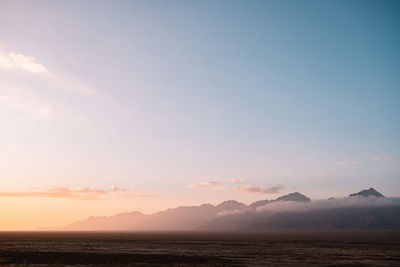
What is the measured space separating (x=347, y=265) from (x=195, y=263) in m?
24.5

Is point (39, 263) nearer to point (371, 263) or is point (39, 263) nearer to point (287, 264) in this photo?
point (287, 264)

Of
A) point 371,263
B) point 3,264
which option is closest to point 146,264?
point 3,264

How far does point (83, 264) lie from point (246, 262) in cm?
2740

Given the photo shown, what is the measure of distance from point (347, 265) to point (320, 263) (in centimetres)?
431

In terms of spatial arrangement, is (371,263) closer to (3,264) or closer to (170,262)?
(170,262)

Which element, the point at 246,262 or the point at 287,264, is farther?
the point at 246,262

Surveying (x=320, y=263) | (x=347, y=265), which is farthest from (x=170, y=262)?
(x=347, y=265)

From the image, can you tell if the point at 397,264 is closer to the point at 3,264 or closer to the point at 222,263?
the point at 222,263

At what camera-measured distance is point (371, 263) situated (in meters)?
60.4

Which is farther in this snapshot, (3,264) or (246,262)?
(246,262)

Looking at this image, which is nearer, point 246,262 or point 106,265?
point 106,265

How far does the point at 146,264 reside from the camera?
59.4 m

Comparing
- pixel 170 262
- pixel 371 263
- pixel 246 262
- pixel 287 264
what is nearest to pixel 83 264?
pixel 170 262

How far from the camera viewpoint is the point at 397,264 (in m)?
58.4
